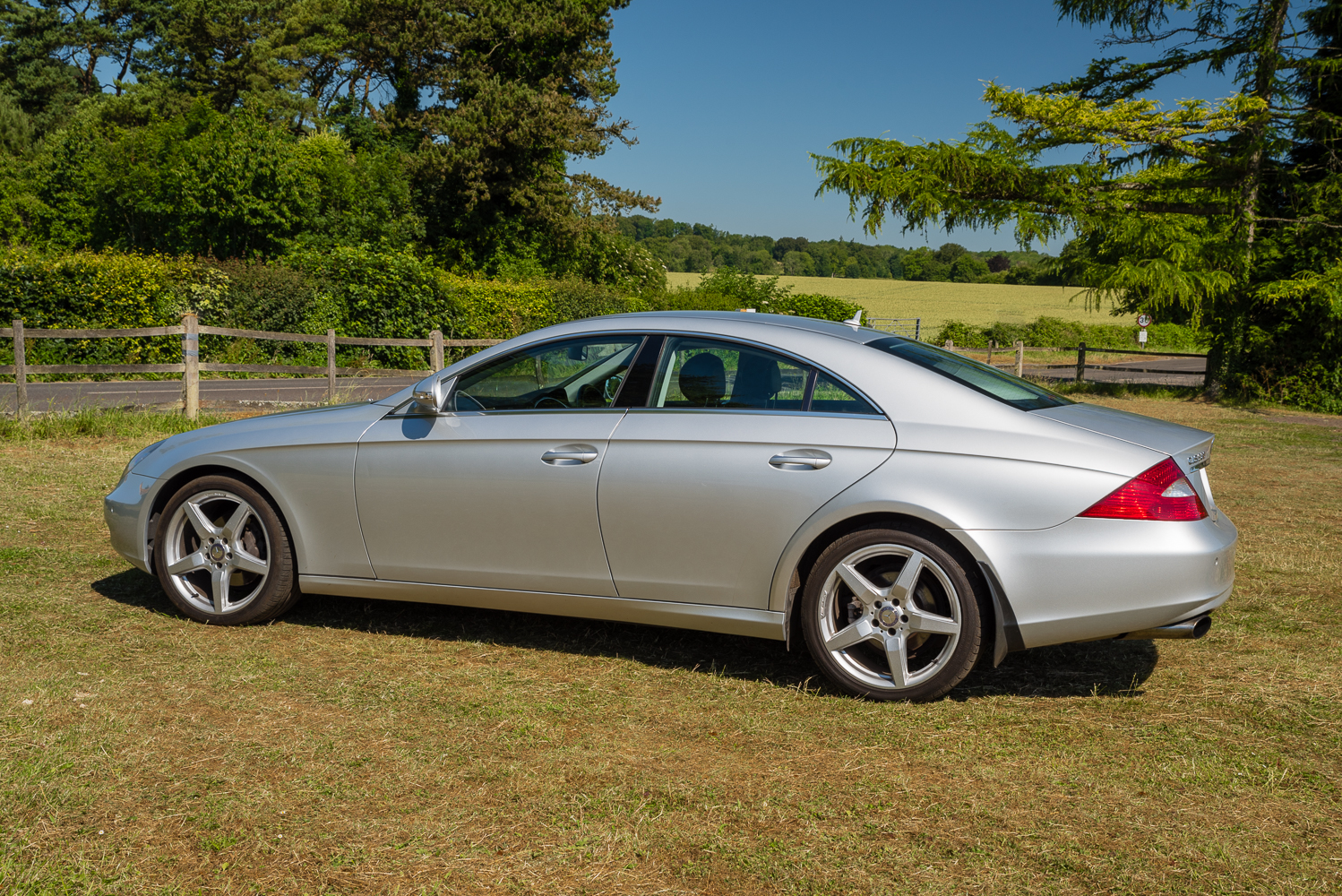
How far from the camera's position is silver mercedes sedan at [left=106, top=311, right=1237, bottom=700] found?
3.76m

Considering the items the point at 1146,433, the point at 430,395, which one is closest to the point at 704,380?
the point at 430,395

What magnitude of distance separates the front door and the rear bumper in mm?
1589

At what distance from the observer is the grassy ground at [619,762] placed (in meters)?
2.78

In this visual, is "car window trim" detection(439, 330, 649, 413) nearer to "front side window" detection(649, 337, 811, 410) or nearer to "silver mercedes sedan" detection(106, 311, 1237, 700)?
"silver mercedes sedan" detection(106, 311, 1237, 700)

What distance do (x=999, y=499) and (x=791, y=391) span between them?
3.03 ft

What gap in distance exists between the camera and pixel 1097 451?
377cm

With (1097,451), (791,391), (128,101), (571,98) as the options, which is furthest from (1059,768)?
(128,101)

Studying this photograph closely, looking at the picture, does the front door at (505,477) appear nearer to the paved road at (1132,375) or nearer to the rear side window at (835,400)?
the rear side window at (835,400)

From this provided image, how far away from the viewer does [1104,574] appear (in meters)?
3.70

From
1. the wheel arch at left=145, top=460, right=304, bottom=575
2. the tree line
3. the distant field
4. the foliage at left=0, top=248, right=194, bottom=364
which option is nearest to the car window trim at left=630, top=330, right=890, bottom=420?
the wheel arch at left=145, top=460, right=304, bottom=575

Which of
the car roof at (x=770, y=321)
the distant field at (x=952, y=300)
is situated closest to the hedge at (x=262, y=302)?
the car roof at (x=770, y=321)

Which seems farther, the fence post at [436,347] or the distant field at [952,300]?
the distant field at [952,300]

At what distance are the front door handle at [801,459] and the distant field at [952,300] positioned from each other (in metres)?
50.2

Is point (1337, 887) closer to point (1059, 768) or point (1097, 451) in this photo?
point (1059, 768)
